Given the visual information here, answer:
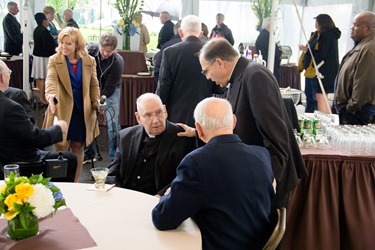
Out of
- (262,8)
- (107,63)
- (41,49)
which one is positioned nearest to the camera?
(107,63)

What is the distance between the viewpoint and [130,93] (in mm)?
5910

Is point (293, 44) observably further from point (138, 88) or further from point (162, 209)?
point (162, 209)

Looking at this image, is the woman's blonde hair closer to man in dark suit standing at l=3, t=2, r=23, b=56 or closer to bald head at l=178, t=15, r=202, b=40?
bald head at l=178, t=15, r=202, b=40

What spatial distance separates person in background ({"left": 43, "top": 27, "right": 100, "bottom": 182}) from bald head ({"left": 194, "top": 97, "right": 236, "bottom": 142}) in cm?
188

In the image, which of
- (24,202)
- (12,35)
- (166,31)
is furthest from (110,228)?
(12,35)

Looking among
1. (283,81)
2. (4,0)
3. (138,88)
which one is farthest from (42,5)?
(283,81)

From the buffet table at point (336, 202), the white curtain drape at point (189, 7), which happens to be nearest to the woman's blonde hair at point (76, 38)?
the buffet table at point (336, 202)

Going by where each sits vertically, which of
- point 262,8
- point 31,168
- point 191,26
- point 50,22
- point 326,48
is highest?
point 262,8

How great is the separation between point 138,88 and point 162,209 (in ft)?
14.3

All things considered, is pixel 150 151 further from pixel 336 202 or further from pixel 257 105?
pixel 336 202

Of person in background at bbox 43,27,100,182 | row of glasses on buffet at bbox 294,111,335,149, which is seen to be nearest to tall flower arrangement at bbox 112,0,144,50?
person in background at bbox 43,27,100,182

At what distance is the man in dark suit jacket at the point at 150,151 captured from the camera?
97.6 inches

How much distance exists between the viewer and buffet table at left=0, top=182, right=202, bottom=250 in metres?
1.56

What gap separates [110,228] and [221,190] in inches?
17.8
